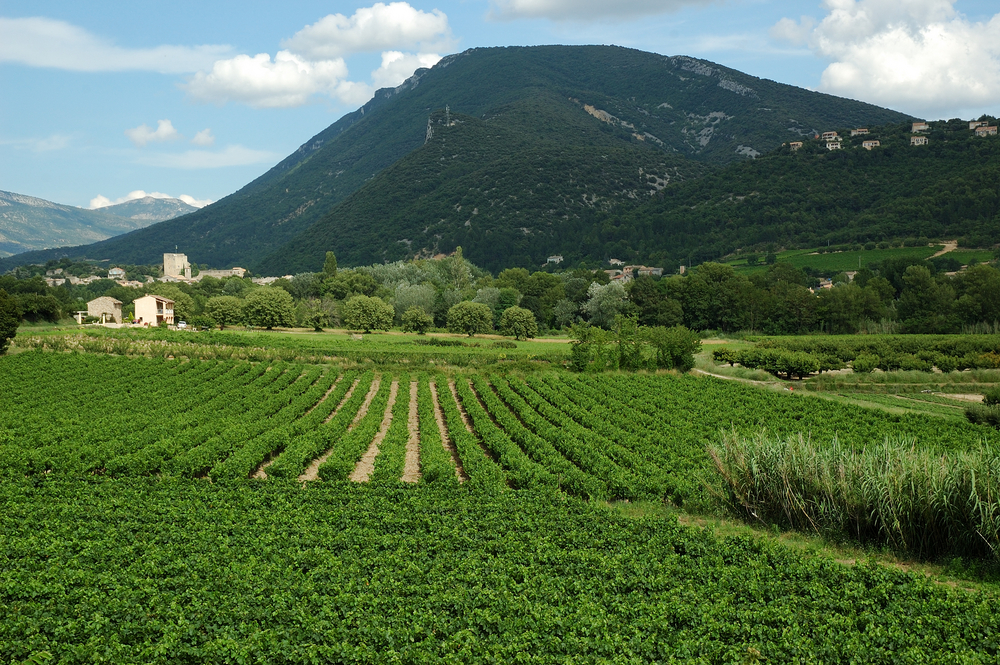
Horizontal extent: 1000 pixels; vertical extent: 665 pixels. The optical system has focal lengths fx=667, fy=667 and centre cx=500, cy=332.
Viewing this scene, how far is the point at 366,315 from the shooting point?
7700 centimetres

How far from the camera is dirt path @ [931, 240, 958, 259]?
97137 mm

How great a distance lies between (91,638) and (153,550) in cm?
362

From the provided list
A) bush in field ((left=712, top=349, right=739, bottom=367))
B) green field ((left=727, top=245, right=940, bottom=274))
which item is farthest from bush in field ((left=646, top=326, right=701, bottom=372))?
green field ((left=727, top=245, right=940, bottom=274))

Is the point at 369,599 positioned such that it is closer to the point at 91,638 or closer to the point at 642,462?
the point at 91,638

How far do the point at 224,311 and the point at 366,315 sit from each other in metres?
15.9

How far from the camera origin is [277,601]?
11680mm

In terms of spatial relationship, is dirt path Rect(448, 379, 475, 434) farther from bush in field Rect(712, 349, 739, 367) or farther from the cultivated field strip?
bush in field Rect(712, 349, 739, 367)

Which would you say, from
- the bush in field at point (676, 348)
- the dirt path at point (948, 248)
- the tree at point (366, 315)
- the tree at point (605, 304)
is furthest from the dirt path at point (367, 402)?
the dirt path at point (948, 248)

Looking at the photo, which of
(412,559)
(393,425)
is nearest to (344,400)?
(393,425)

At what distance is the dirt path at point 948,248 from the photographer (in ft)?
319

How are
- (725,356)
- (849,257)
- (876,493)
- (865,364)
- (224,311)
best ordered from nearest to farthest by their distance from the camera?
(876,493)
(865,364)
(725,356)
(224,311)
(849,257)

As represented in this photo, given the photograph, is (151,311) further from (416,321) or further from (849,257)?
(849,257)

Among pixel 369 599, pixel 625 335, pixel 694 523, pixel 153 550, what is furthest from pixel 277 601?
pixel 625 335

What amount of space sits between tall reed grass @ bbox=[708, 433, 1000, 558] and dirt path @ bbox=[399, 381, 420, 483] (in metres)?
10.1
